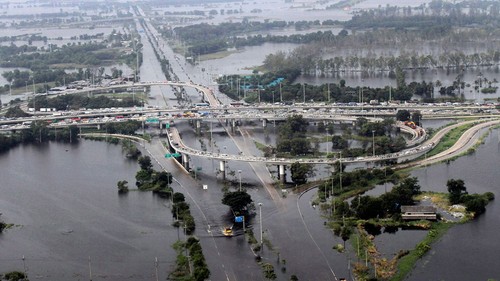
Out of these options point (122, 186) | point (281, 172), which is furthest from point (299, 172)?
point (122, 186)

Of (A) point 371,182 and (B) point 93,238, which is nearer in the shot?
(B) point 93,238

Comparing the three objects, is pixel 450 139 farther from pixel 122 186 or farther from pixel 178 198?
pixel 122 186

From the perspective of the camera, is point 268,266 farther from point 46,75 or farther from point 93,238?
point 46,75

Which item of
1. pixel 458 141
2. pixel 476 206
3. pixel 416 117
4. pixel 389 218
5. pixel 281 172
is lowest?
pixel 389 218

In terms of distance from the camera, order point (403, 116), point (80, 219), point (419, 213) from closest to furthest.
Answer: point (419, 213) → point (80, 219) → point (403, 116)

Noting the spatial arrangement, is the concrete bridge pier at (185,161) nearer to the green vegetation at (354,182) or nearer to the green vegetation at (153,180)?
the green vegetation at (153,180)

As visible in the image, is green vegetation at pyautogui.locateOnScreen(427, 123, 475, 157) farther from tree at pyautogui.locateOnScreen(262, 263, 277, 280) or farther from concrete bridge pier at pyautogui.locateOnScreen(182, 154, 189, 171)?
tree at pyautogui.locateOnScreen(262, 263, 277, 280)

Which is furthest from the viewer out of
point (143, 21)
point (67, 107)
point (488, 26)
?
point (143, 21)

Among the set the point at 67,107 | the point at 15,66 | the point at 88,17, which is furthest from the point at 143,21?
the point at 67,107
